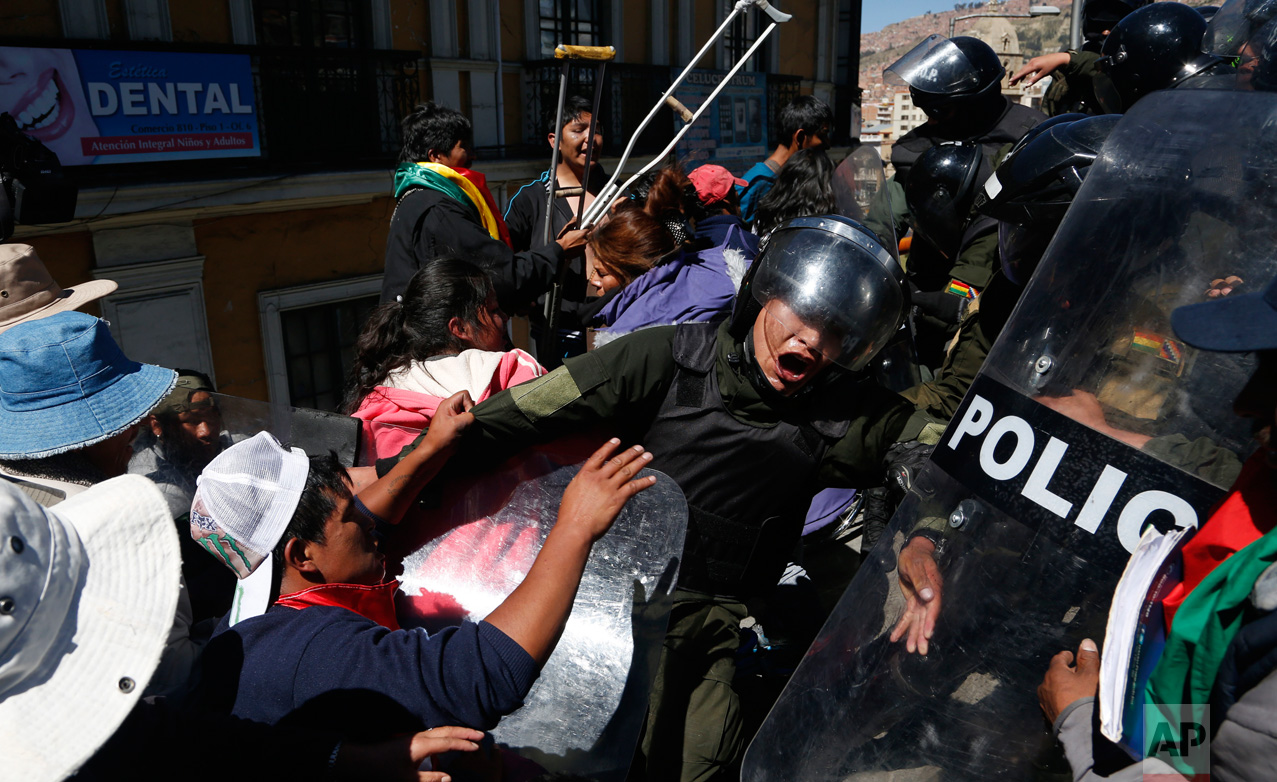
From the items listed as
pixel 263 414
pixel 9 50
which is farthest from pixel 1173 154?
pixel 9 50

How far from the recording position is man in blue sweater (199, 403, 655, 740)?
1.40 meters

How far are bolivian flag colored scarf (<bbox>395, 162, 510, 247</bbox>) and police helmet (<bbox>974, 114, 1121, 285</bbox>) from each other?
7.36ft

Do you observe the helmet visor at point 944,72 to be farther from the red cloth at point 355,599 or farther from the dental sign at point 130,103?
the dental sign at point 130,103

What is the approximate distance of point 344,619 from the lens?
153cm

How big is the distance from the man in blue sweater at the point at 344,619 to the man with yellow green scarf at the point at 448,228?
1.83 m

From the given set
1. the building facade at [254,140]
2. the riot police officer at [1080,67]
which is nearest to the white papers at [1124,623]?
the riot police officer at [1080,67]

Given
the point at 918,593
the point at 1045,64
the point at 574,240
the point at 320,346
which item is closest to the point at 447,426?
the point at 918,593

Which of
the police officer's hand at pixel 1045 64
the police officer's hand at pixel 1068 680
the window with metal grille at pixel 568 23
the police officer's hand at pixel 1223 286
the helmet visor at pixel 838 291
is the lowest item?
the police officer's hand at pixel 1068 680

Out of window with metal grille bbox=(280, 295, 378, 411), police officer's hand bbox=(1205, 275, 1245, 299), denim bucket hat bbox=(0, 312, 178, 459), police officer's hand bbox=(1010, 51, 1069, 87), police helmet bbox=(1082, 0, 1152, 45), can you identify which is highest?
police helmet bbox=(1082, 0, 1152, 45)

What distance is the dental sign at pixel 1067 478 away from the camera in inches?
48.0

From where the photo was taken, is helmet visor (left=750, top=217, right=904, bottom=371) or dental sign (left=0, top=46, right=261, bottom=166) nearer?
helmet visor (left=750, top=217, right=904, bottom=371)

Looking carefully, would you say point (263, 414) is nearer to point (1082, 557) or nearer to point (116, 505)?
point (116, 505)

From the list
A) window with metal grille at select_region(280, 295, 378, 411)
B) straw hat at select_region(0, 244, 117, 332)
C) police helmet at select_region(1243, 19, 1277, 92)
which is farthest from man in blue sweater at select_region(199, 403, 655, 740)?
window with metal grille at select_region(280, 295, 378, 411)

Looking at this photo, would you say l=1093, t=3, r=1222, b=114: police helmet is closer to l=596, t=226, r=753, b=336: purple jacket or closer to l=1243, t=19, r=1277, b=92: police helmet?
l=1243, t=19, r=1277, b=92: police helmet
